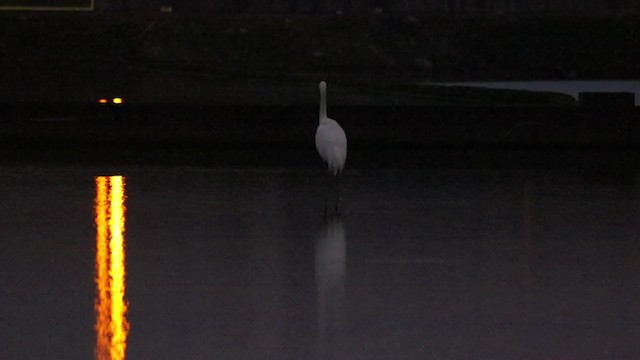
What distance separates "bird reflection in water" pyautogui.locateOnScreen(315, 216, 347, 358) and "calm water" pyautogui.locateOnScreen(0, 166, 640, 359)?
2cm

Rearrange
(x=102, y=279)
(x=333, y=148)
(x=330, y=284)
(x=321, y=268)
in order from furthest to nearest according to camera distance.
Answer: (x=333, y=148), (x=321, y=268), (x=102, y=279), (x=330, y=284)

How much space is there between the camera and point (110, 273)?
390 inches

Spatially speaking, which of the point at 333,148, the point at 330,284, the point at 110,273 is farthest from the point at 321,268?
the point at 333,148

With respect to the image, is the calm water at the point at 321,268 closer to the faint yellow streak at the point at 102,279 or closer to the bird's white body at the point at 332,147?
the faint yellow streak at the point at 102,279

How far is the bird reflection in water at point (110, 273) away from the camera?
300 inches

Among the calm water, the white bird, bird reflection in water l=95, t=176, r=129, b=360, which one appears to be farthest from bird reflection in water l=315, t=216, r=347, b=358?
the white bird

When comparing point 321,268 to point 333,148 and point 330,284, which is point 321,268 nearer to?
point 330,284

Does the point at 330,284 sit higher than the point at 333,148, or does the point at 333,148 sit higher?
the point at 330,284

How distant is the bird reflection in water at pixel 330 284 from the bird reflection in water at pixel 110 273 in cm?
98

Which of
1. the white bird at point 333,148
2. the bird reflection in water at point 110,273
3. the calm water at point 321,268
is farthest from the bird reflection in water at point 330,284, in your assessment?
the white bird at point 333,148

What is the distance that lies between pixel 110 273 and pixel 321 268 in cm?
134

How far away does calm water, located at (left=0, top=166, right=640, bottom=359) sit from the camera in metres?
7.73

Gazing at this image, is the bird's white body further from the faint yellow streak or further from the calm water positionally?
the faint yellow streak

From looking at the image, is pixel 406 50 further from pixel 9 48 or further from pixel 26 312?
pixel 26 312
